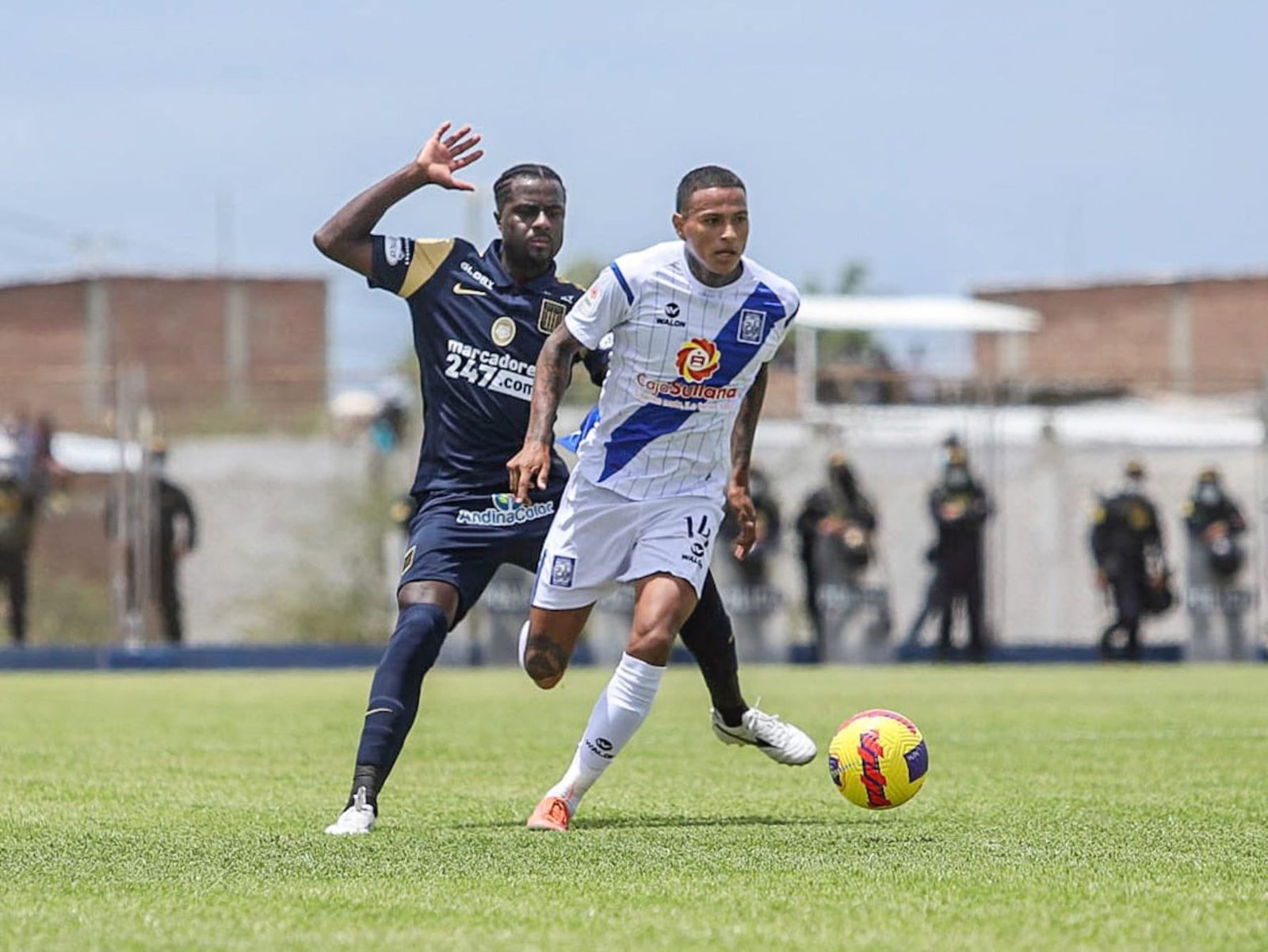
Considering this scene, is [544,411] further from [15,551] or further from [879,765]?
[15,551]

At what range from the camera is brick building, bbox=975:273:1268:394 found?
2154 inches

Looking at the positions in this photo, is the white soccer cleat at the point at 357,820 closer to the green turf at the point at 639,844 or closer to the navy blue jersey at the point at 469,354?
the green turf at the point at 639,844

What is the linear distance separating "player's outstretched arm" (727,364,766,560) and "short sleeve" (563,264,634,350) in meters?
0.70

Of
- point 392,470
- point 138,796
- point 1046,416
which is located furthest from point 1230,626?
point 138,796

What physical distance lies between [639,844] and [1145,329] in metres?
49.8

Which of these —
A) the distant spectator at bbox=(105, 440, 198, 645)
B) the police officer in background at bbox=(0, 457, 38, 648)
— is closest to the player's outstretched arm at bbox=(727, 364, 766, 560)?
the distant spectator at bbox=(105, 440, 198, 645)

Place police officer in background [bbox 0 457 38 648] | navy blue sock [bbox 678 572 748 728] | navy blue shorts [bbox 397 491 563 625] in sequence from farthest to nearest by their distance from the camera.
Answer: police officer in background [bbox 0 457 38 648] → navy blue sock [bbox 678 572 748 728] → navy blue shorts [bbox 397 491 563 625]

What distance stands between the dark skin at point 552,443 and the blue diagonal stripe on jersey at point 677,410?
5.9 inches

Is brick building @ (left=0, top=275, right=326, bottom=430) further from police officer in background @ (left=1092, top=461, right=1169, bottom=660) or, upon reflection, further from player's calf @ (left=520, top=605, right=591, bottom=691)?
player's calf @ (left=520, top=605, right=591, bottom=691)

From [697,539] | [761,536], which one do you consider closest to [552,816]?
[697,539]

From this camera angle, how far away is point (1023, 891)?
635 cm

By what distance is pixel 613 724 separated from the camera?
820 cm

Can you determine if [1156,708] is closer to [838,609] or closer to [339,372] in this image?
[838,609]

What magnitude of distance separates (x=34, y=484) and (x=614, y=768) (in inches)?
656
